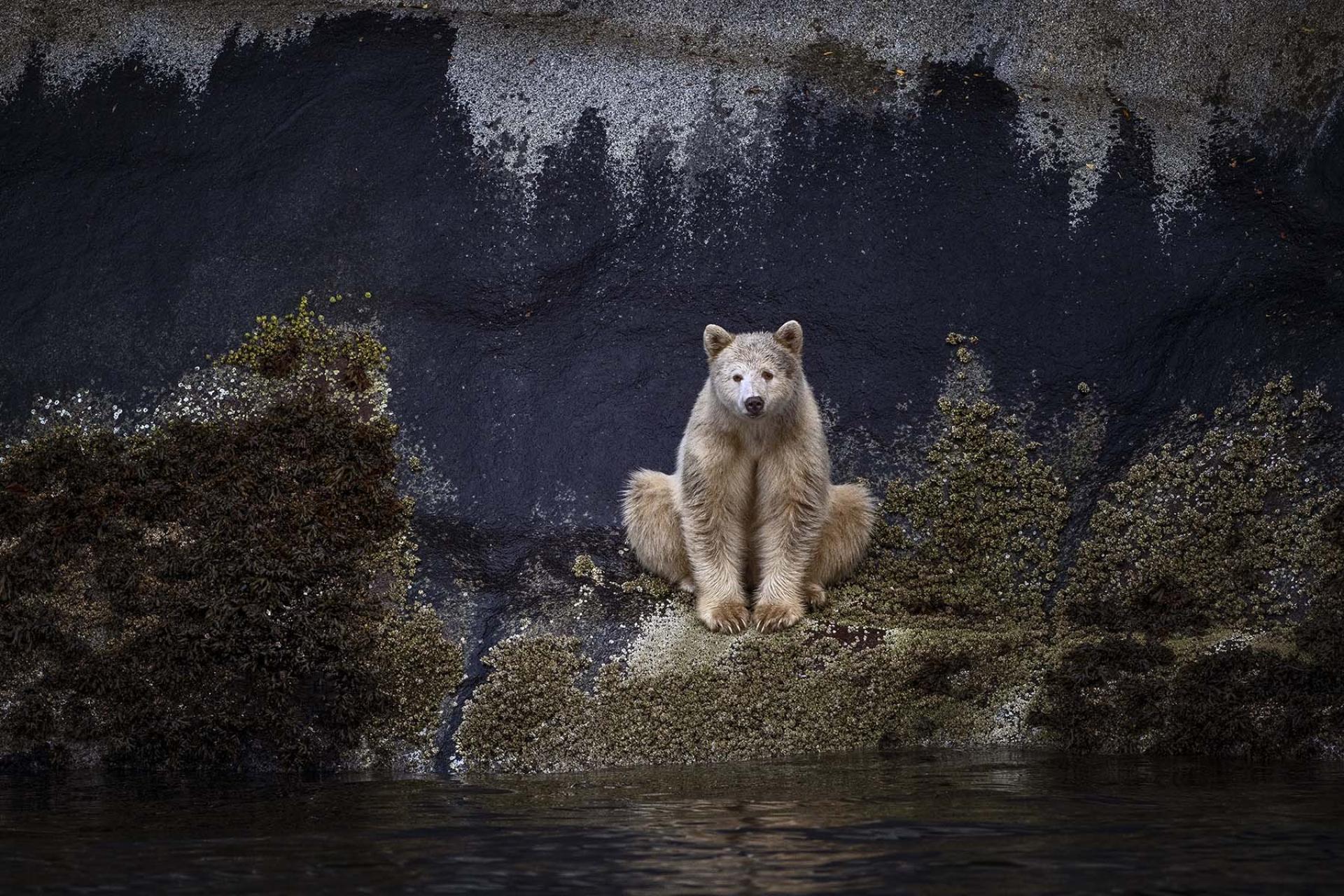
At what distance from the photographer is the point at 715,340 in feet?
32.6

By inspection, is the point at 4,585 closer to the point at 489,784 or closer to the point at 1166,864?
the point at 489,784

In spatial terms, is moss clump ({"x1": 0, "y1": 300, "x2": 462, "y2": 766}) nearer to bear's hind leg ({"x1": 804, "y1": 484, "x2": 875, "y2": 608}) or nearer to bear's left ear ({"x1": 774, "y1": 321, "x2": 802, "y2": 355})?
bear's hind leg ({"x1": 804, "y1": 484, "x2": 875, "y2": 608})

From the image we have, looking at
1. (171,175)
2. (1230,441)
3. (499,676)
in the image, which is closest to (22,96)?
(171,175)

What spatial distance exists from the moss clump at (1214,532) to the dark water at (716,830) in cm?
169

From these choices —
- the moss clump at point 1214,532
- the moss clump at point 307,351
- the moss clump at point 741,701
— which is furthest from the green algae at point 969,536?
the moss clump at point 307,351

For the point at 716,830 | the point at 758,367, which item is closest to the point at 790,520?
the point at 758,367

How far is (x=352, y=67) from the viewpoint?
12.2m

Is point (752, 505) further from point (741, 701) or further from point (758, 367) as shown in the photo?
point (741, 701)

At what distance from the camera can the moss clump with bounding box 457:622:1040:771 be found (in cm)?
880

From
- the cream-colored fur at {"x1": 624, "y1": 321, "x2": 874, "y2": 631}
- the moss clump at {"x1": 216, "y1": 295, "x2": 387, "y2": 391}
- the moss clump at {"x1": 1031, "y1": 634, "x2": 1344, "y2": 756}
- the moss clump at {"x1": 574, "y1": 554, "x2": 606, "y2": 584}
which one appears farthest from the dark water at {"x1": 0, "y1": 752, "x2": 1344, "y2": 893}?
the moss clump at {"x1": 216, "y1": 295, "x2": 387, "y2": 391}

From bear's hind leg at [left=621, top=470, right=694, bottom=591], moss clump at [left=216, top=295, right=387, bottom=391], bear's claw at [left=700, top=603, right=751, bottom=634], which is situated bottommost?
bear's claw at [left=700, top=603, right=751, bottom=634]

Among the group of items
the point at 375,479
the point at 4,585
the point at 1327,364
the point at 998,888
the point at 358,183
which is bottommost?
the point at 998,888

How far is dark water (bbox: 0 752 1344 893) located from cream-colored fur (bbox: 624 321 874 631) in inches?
71.6

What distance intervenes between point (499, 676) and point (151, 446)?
3.16 m
